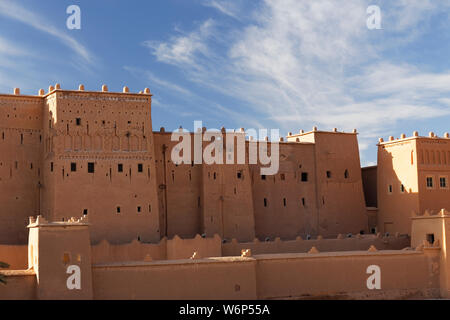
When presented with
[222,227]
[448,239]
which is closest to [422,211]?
[448,239]

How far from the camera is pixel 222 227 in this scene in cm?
4406

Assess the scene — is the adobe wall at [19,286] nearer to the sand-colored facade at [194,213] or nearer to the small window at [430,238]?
the sand-colored facade at [194,213]

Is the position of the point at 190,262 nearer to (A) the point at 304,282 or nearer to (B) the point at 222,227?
(A) the point at 304,282

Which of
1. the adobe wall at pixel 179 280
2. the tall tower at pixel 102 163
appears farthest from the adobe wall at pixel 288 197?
the adobe wall at pixel 179 280

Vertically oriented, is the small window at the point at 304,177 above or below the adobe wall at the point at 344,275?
above

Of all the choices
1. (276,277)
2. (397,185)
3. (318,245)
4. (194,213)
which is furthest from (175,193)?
(397,185)

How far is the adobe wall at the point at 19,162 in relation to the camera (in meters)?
40.3

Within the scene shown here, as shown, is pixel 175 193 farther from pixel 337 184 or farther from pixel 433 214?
pixel 433 214

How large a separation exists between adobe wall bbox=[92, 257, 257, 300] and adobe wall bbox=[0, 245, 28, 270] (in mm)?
6883

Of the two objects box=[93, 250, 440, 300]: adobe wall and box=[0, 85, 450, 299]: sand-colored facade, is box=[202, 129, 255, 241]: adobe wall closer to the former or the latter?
box=[0, 85, 450, 299]: sand-colored facade

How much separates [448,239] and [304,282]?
9339mm

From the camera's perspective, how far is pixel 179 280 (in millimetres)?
33312

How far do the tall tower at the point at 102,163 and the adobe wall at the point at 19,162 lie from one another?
0.61 metres
